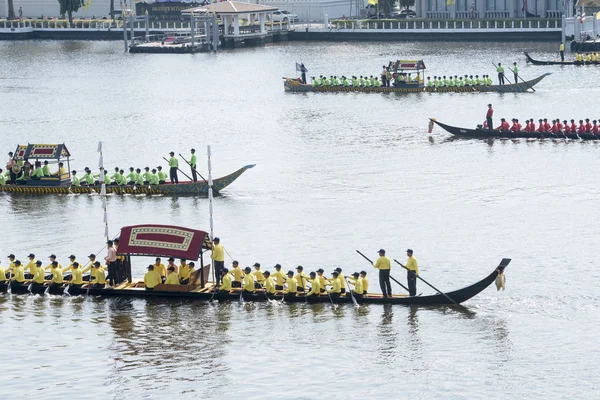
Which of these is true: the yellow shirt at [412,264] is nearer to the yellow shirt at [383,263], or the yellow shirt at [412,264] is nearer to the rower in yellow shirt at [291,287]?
the yellow shirt at [383,263]

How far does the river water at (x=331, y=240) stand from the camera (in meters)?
32.8

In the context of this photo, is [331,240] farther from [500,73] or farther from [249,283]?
[500,73]

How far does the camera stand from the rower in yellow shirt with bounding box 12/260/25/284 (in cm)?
3928

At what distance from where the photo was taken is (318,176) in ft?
191

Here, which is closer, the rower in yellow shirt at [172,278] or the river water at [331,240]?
the river water at [331,240]

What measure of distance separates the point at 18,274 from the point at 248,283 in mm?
8144

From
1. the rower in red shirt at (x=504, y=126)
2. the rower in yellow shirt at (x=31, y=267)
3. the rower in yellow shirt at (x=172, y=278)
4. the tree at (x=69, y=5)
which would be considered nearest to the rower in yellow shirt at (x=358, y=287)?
the rower in yellow shirt at (x=172, y=278)

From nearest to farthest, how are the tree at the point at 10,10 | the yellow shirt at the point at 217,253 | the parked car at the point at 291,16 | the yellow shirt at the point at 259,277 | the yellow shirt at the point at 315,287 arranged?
the yellow shirt at the point at 315,287 → the yellow shirt at the point at 259,277 → the yellow shirt at the point at 217,253 → the parked car at the point at 291,16 → the tree at the point at 10,10

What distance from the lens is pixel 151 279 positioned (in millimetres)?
38250

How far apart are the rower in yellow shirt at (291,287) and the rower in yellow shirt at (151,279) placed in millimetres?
4371

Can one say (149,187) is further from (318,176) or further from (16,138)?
(16,138)

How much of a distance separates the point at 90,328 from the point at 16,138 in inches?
1481

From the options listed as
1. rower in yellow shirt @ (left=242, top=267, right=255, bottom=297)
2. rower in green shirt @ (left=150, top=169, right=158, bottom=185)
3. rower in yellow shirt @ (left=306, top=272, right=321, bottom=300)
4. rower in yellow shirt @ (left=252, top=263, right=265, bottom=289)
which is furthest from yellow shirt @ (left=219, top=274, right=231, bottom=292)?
rower in green shirt @ (left=150, top=169, right=158, bottom=185)

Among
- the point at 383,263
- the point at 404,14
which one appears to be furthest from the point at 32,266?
the point at 404,14
